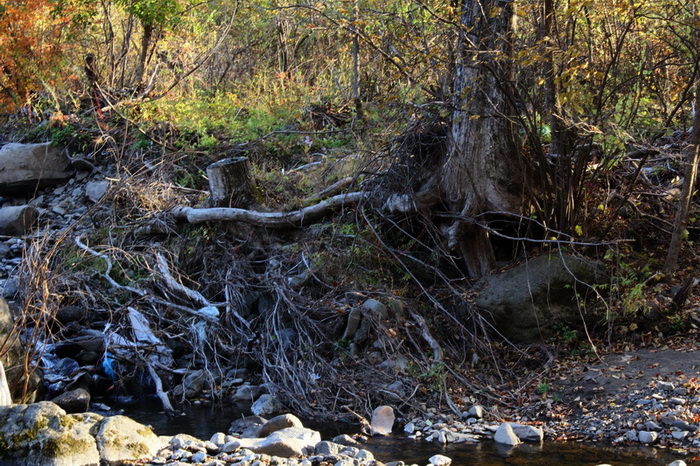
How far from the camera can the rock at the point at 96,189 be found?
1185 cm

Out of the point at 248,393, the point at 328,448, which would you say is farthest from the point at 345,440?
the point at 248,393

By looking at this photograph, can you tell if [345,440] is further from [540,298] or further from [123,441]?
[540,298]

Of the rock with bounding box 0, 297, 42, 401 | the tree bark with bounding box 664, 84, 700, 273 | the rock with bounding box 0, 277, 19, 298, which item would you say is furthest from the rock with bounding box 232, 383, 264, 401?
the tree bark with bounding box 664, 84, 700, 273

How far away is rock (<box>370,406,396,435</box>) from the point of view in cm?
609

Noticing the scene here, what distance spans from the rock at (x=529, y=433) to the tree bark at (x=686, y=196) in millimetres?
2885

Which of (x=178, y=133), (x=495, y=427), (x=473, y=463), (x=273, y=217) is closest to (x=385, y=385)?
(x=495, y=427)

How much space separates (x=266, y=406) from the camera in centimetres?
679

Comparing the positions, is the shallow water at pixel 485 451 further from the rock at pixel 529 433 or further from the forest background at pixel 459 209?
the forest background at pixel 459 209

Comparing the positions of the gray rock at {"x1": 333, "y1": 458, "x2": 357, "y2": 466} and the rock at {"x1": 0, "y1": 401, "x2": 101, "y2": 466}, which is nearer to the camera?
the rock at {"x1": 0, "y1": 401, "x2": 101, "y2": 466}

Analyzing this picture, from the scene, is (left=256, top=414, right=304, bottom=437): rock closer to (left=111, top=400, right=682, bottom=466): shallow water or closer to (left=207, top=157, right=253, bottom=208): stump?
(left=111, top=400, right=682, bottom=466): shallow water

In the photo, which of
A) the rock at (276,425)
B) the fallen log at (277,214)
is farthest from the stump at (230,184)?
the rock at (276,425)

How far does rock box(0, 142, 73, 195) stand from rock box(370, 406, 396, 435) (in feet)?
28.5

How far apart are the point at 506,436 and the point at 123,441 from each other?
9.58 feet

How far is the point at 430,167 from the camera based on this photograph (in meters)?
8.31
